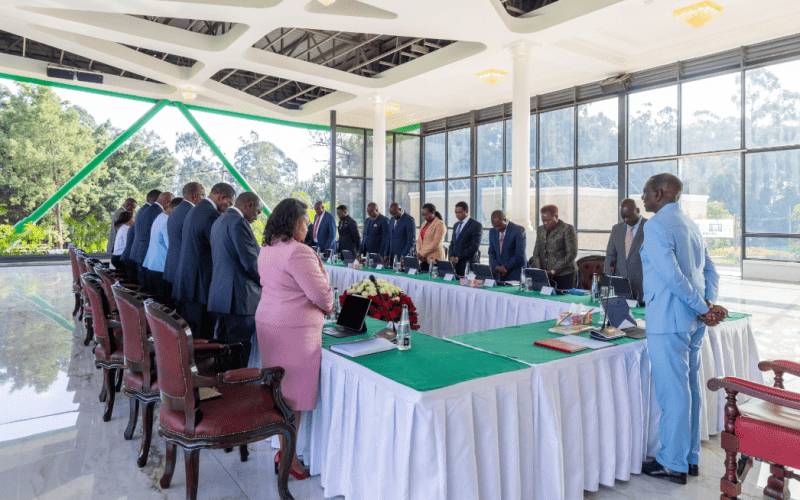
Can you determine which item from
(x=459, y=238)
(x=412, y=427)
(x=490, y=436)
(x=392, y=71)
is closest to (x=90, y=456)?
(x=412, y=427)

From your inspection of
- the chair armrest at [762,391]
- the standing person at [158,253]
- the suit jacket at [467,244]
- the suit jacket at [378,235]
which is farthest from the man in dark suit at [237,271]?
the suit jacket at [378,235]

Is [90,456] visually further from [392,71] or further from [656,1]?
[392,71]

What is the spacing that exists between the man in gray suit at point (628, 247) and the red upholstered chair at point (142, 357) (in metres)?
3.23

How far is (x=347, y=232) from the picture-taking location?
8750mm

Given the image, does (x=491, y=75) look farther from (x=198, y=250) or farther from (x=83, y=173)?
(x=83, y=173)

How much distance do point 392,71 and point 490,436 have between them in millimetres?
11265

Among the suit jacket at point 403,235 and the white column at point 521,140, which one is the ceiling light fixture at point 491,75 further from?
the suit jacket at point 403,235

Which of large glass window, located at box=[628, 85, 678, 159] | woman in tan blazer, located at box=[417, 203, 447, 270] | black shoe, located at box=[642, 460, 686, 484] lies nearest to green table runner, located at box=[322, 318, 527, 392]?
black shoe, located at box=[642, 460, 686, 484]

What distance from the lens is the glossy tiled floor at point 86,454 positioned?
2.57 m

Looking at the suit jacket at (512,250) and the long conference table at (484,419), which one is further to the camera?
the suit jacket at (512,250)

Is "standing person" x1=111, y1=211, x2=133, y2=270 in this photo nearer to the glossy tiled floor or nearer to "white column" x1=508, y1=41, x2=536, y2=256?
the glossy tiled floor

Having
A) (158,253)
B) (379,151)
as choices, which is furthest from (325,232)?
(379,151)

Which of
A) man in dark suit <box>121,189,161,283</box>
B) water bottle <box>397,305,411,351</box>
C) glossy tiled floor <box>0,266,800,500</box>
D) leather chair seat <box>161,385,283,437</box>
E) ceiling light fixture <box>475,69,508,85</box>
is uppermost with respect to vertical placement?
ceiling light fixture <box>475,69,508,85</box>

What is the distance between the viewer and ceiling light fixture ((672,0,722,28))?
7000 millimetres
